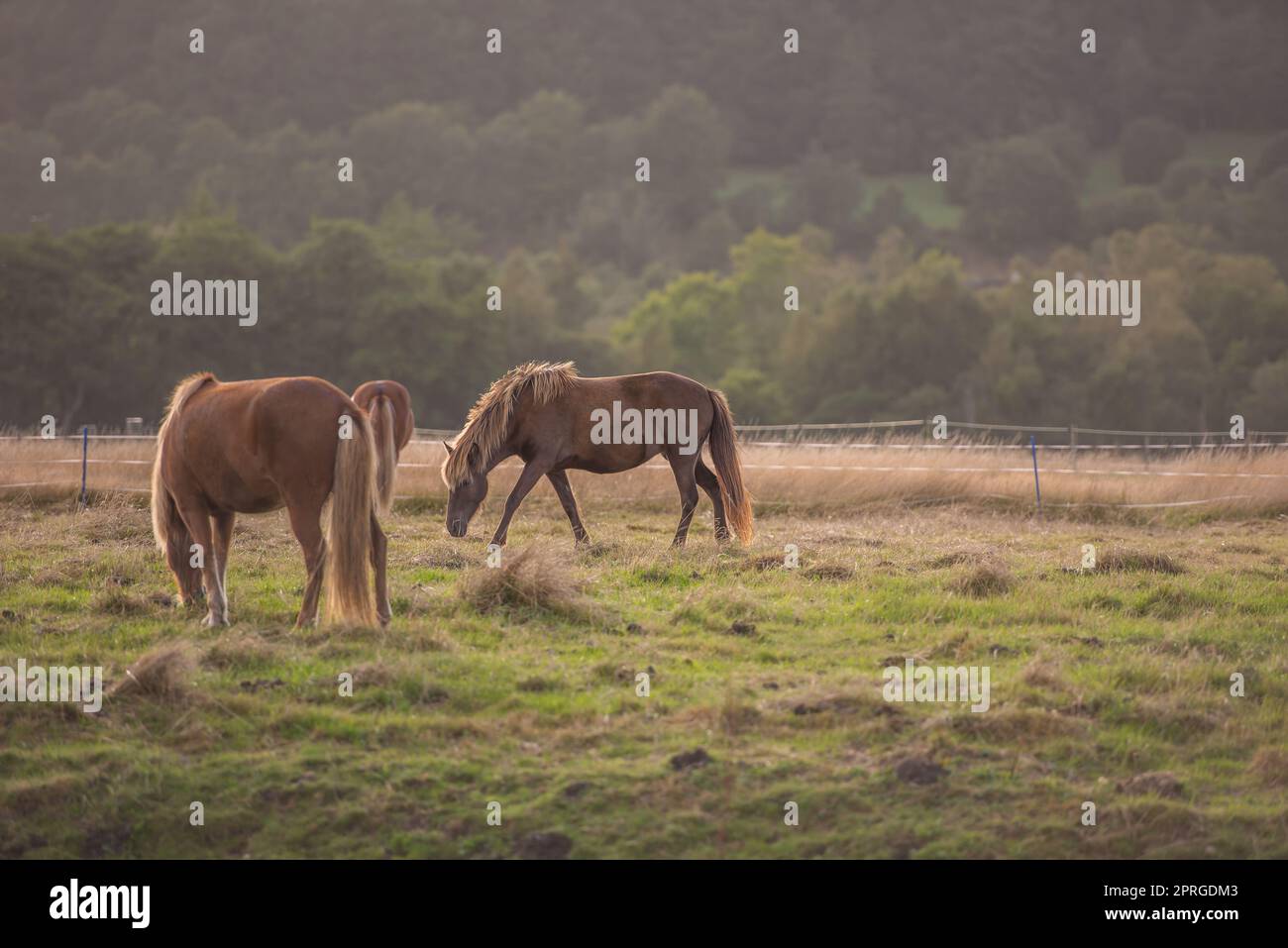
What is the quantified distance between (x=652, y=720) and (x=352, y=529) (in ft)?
7.83

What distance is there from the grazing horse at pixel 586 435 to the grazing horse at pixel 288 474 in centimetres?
309

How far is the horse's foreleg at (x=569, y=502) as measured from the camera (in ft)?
41.9

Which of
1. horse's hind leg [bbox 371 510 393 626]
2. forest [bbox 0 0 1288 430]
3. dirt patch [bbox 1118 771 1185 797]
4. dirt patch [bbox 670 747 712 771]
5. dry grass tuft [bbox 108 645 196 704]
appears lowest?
dirt patch [bbox 1118 771 1185 797]

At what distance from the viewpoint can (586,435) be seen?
41.1 ft

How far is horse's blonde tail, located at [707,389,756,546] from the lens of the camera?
1273 centimetres

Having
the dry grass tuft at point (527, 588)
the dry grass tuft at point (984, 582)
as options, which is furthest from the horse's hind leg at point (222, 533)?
the dry grass tuft at point (984, 582)

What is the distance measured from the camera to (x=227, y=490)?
29.6 ft

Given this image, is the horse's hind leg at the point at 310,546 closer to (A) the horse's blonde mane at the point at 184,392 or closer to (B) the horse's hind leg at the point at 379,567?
(B) the horse's hind leg at the point at 379,567

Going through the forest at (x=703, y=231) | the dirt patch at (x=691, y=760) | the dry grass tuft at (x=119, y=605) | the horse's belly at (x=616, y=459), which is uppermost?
the forest at (x=703, y=231)

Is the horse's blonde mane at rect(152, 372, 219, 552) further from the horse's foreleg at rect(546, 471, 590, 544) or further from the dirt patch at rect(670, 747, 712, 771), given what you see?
the dirt patch at rect(670, 747, 712, 771)

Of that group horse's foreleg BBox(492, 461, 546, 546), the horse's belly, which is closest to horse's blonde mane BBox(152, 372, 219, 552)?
horse's foreleg BBox(492, 461, 546, 546)

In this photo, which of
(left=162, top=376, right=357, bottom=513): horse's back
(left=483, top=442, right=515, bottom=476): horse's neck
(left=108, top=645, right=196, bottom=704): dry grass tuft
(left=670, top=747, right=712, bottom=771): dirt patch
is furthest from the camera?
(left=483, top=442, right=515, bottom=476): horse's neck

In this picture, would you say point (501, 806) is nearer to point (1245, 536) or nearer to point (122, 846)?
point (122, 846)

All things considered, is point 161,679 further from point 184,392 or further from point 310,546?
point 184,392
